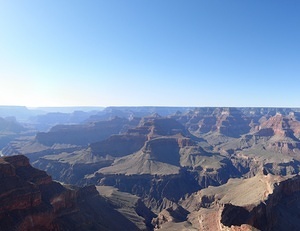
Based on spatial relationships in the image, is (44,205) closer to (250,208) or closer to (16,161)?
(16,161)

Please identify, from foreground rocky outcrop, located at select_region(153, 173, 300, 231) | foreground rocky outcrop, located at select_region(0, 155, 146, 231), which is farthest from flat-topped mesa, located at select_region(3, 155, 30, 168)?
foreground rocky outcrop, located at select_region(153, 173, 300, 231)

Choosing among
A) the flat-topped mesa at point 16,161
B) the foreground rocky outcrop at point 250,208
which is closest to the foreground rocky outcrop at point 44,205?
the flat-topped mesa at point 16,161

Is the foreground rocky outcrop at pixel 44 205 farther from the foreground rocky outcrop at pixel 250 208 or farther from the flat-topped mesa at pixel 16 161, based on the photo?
the foreground rocky outcrop at pixel 250 208

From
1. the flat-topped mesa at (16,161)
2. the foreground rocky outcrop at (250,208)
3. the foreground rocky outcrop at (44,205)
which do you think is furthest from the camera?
the flat-topped mesa at (16,161)

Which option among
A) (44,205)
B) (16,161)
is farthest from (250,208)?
(16,161)

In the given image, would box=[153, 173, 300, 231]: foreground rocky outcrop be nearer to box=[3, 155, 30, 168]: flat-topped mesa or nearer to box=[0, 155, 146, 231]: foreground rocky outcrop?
box=[0, 155, 146, 231]: foreground rocky outcrop

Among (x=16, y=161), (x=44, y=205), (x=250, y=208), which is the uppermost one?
(x=16, y=161)

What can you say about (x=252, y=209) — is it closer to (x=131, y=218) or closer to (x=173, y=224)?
(x=173, y=224)

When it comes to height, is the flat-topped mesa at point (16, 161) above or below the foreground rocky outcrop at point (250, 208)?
above

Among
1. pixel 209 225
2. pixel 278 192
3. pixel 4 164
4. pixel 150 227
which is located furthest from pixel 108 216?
pixel 278 192
